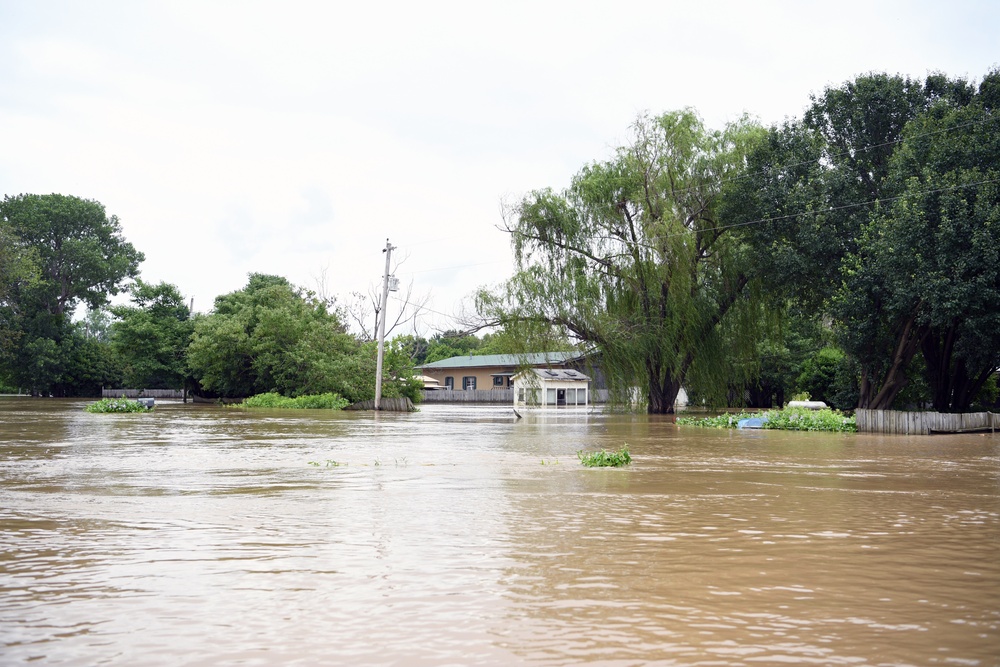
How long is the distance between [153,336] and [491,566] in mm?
59291

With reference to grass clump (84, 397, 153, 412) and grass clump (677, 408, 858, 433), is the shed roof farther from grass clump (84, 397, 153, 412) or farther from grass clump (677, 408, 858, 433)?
grass clump (677, 408, 858, 433)

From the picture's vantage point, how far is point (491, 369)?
2960 inches

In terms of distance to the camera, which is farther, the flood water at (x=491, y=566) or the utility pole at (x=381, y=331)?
the utility pole at (x=381, y=331)

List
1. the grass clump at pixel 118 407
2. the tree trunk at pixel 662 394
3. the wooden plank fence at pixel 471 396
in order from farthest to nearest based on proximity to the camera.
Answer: the wooden plank fence at pixel 471 396 < the tree trunk at pixel 662 394 < the grass clump at pixel 118 407

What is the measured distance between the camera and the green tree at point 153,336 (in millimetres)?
59906

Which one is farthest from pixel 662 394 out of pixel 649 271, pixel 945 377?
pixel 945 377

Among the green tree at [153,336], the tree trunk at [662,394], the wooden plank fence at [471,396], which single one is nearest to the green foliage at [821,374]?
the tree trunk at [662,394]

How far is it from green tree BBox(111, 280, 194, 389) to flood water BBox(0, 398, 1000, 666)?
50.0m

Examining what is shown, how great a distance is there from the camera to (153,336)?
60.3 m

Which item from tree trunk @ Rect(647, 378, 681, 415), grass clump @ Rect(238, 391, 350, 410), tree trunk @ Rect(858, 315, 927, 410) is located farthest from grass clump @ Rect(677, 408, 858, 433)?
grass clump @ Rect(238, 391, 350, 410)

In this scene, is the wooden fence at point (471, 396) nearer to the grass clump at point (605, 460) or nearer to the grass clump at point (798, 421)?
the grass clump at point (798, 421)

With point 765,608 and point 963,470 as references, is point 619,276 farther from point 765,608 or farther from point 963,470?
point 765,608

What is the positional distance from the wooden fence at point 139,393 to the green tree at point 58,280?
3.34 m

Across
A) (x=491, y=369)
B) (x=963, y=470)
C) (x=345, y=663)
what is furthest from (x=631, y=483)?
(x=491, y=369)
